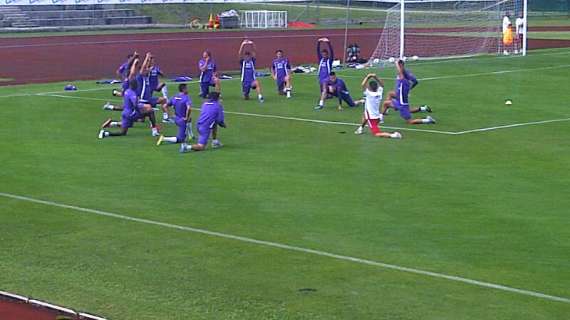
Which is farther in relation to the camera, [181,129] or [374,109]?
[374,109]

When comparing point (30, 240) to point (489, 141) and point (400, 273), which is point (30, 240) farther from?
point (489, 141)

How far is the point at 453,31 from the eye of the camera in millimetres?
68250

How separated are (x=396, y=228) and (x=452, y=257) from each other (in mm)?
2092

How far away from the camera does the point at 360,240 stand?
57.6 ft

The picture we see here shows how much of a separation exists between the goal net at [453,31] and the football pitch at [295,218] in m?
23.3

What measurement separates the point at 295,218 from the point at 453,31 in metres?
50.7

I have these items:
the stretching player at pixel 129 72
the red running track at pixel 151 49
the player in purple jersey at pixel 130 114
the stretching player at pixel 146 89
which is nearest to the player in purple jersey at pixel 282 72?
the stretching player at pixel 129 72

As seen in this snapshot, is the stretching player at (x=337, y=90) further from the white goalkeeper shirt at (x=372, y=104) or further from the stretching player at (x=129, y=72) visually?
the white goalkeeper shirt at (x=372, y=104)

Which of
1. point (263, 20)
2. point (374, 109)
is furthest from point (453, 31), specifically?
point (374, 109)

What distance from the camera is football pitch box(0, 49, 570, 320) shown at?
47.3 ft

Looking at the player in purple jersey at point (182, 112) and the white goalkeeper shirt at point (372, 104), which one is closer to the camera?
the player in purple jersey at point (182, 112)

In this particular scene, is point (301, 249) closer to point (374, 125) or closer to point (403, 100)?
point (374, 125)

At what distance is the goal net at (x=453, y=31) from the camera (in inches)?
2248

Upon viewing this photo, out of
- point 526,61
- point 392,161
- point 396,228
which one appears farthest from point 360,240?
point 526,61
